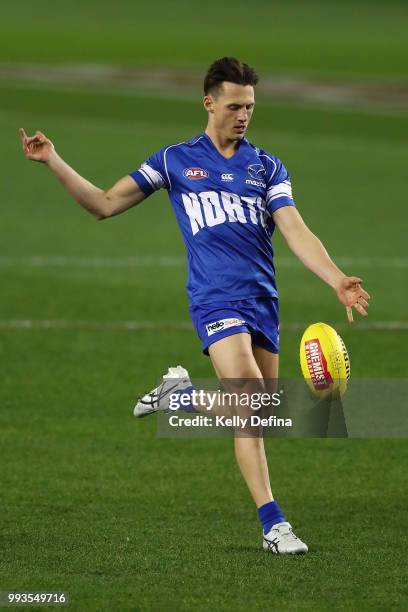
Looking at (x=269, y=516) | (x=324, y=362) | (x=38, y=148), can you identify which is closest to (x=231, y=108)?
(x=38, y=148)

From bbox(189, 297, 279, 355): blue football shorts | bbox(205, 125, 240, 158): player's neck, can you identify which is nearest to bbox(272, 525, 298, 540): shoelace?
bbox(189, 297, 279, 355): blue football shorts

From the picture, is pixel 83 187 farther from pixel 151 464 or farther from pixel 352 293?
pixel 151 464

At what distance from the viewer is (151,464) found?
10.3 m

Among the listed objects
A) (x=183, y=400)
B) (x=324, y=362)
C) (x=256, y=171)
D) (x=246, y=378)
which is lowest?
(x=246, y=378)

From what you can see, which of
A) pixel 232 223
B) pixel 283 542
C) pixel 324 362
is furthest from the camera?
pixel 232 223

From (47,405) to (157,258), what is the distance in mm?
7838

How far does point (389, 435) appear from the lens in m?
11.2

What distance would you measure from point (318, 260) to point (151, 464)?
286 centimetres

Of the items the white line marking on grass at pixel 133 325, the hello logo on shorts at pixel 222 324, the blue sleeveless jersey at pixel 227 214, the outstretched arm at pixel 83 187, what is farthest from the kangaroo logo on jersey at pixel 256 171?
the white line marking on grass at pixel 133 325

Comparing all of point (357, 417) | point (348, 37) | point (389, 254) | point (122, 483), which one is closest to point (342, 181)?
point (389, 254)

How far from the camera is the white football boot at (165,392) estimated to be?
9031mm

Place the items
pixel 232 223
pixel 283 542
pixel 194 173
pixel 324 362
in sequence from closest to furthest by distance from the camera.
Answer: pixel 283 542, pixel 324 362, pixel 232 223, pixel 194 173

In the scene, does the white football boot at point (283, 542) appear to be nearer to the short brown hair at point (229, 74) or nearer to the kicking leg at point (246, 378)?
the kicking leg at point (246, 378)

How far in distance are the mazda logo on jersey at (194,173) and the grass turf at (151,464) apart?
6.52 ft
